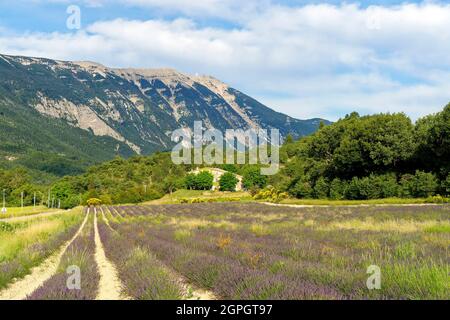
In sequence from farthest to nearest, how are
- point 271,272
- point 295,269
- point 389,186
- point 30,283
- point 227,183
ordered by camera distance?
point 227,183 → point 389,186 → point 30,283 → point 271,272 → point 295,269

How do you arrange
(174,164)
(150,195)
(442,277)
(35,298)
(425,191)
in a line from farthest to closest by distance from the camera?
1. (174,164)
2. (150,195)
3. (425,191)
4. (35,298)
5. (442,277)

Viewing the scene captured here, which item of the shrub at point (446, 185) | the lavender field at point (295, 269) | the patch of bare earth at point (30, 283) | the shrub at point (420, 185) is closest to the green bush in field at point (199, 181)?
the shrub at point (420, 185)

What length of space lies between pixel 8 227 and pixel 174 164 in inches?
6024

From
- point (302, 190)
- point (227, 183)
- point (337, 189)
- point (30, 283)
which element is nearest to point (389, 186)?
point (337, 189)

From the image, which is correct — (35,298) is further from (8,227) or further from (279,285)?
(8,227)

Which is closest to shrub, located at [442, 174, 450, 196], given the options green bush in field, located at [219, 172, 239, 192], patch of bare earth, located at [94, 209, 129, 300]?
patch of bare earth, located at [94, 209, 129, 300]

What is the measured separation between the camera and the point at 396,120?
2331 inches

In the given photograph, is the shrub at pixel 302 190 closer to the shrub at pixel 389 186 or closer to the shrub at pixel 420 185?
the shrub at pixel 389 186

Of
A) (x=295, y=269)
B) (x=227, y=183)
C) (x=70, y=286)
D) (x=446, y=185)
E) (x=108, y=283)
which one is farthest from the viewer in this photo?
(x=227, y=183)

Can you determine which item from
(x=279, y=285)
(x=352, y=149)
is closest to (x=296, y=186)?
(x=352, y=149)

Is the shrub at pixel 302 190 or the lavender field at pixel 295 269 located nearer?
the lavender field at pixel 295 269

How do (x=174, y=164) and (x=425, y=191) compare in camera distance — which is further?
(x=174, y=164)

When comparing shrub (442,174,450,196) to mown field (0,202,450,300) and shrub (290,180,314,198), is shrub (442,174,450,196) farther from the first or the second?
mown field (0,202,450,300)

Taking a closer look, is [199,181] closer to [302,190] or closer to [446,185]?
[302,190]
